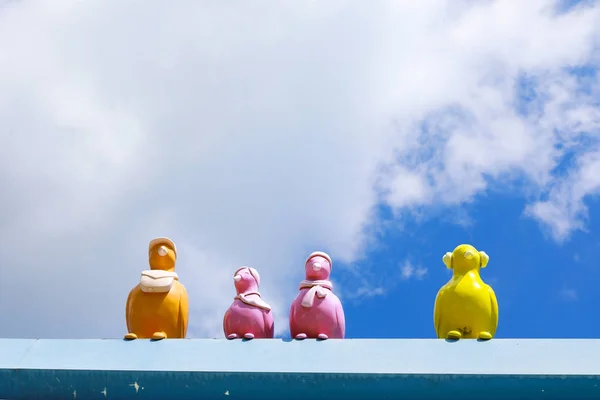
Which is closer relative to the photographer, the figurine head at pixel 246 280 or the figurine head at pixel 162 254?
the figurine head at pixel 246 280

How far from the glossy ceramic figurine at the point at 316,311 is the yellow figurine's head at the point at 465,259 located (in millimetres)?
745

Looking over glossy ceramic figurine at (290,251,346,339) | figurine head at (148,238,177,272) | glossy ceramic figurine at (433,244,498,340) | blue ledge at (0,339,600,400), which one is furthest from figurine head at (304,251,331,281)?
figurine head at (148,238,177,272)

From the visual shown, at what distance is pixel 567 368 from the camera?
4195 mm

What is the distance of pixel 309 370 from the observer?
4309 millimetres

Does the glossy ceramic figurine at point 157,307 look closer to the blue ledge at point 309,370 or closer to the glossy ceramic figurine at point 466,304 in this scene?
the blue ledge at point 309,370

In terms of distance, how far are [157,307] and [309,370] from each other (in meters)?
1.13

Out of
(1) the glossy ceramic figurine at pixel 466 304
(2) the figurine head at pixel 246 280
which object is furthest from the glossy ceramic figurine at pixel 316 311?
(1) the glossy ceramic figurine at pixel 466 304

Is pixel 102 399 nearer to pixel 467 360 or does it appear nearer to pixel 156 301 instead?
pixel 156 301

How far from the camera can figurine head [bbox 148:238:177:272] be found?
522 cm

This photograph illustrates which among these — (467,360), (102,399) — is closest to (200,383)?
(102,399)

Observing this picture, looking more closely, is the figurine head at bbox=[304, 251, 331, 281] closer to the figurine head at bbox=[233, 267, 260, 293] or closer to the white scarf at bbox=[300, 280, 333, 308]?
the white scarf at bbox=[300, 280, 333, 308]

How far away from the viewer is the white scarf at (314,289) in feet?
15.8

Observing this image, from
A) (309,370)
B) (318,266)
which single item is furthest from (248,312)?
(309,370)

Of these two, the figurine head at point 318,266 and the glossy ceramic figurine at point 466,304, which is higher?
the figurine head at point 318,266
